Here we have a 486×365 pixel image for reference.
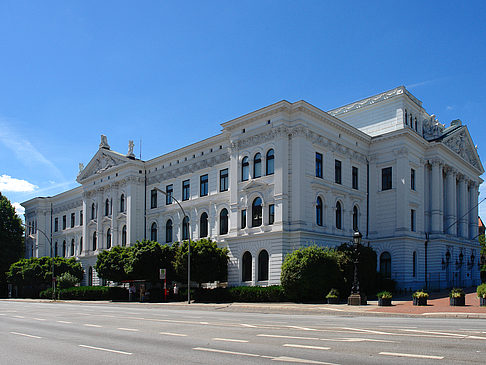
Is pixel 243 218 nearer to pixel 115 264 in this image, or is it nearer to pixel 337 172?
pixel 337 172

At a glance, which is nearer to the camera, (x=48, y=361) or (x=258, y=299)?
(x=48, y=361)

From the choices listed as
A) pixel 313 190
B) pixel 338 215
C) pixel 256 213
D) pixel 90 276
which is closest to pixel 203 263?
pixel 256 213

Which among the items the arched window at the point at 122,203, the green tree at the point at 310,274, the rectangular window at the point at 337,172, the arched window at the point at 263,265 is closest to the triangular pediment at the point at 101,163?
the arched window at the point at 122,203

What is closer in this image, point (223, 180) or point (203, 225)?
point (223, 180)

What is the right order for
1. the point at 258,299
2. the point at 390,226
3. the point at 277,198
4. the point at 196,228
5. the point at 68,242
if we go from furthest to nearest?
the point at 68,242
the point at 196,228
the point at 390,226
the point at 277,198
the point at 258,299

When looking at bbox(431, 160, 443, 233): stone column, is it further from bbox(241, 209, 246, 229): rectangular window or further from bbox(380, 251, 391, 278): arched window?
bbox(241, 209, 246, 229): rectangular window

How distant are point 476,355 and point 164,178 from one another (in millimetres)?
47591

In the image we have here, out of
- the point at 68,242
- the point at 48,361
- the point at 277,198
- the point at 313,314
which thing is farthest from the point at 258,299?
the point at 68,242

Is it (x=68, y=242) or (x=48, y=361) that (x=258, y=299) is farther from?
(x=68, y=242)

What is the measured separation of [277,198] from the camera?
1602 inches

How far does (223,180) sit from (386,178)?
51.7 feet

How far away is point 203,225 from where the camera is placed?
50.3 meters

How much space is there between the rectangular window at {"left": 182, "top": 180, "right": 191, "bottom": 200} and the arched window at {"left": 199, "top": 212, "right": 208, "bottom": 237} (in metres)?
3.33

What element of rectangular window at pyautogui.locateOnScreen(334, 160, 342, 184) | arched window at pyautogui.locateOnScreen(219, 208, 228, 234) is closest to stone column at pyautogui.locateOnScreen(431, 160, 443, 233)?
rectangular window at pyautogui.locateOnScreen(334, 160, 342, 184)
